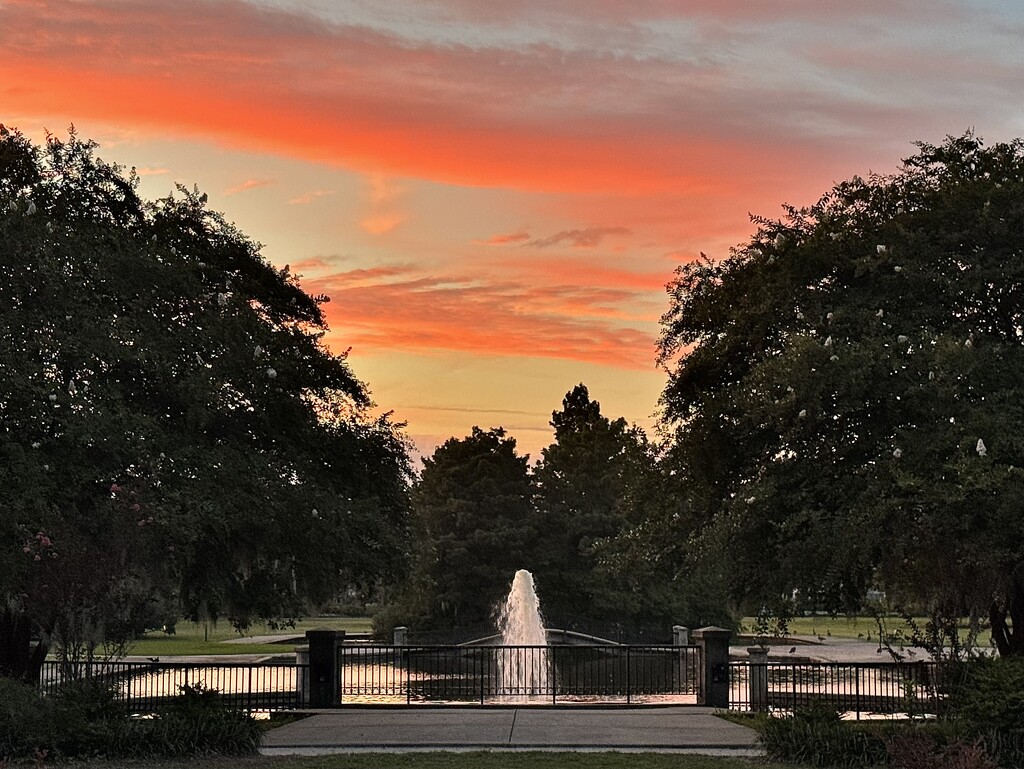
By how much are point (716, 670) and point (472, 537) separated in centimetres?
4245

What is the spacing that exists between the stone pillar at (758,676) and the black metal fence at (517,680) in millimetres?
1382

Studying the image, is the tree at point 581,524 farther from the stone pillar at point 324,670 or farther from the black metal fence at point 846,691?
the stone pillar at point 324,670

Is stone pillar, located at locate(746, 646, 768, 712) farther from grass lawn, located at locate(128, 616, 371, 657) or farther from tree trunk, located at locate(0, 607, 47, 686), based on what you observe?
grass lawn, located at locate(128, 616, 371, 657)

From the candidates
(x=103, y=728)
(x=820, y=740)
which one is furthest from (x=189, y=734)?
(x=820, y=740)

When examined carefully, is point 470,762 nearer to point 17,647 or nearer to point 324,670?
point 324,670

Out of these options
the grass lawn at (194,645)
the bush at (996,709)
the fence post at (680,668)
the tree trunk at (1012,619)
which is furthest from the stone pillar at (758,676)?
the grass lawn at (194,645)

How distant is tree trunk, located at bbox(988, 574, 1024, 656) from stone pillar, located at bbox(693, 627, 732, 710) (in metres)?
5.02

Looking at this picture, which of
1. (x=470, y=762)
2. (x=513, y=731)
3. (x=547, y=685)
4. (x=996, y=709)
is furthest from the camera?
(x=547, y=685)

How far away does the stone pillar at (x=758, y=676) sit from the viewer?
24.6 metres

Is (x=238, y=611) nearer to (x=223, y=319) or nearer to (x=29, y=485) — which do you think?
(x=223, y=319)

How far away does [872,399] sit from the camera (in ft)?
67.4

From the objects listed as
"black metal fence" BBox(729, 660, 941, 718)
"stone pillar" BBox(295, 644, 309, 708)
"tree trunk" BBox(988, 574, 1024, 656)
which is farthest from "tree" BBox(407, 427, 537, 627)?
"tree trunk" BBox(988, 574, 1024, 656)

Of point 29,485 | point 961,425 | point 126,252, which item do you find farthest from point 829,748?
point 126,252

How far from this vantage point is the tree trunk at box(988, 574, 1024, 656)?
22.7 m
